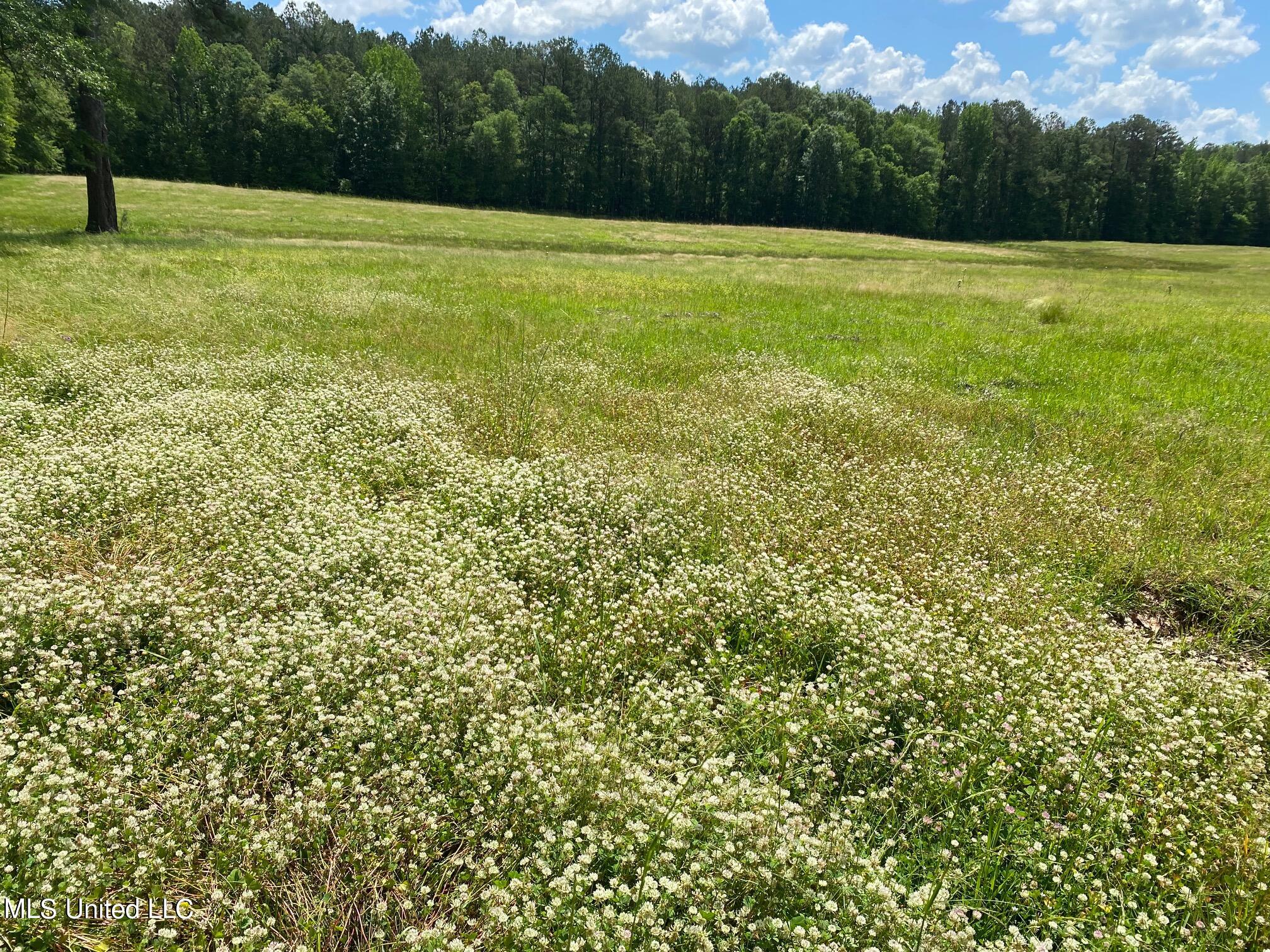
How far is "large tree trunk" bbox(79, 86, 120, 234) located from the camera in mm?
23109

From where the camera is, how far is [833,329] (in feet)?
57.9

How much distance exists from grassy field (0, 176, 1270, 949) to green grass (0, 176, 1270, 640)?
14cm

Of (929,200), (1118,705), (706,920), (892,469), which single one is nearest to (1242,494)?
(892,469)

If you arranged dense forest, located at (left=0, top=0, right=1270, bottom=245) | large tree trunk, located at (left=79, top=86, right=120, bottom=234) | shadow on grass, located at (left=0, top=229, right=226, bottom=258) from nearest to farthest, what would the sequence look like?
shadow on grass, located at (left=0, top=229, right=226, bottom=258) → large tree trunk, located at (left=79, top=86, right=120, bottom=234) → dense forest, located at (left=0, top=0, right=1270, bottom=245)

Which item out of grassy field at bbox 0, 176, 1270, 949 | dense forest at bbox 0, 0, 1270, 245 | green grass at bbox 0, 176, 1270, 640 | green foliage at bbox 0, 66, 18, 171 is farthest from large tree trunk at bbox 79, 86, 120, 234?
dense forest at bbox 0, 0, 1270, 245

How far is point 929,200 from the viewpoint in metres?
103

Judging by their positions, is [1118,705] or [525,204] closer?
[1118,705]

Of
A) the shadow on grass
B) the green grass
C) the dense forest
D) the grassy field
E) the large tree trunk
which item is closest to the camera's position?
the grassy field

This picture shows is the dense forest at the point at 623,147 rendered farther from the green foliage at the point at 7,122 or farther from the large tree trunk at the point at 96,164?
the large tree trunk at the point at 96,164

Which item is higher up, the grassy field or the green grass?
the green grass

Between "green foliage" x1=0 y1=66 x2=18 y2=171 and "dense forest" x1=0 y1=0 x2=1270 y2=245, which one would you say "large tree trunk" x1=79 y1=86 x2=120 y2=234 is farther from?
"dense forest" x1=0 y1=0 x2=1270 y2=245

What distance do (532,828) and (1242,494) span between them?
31.0 ft

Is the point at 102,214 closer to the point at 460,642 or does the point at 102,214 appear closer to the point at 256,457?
the point at 256,457

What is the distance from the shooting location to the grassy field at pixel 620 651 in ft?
10.3
